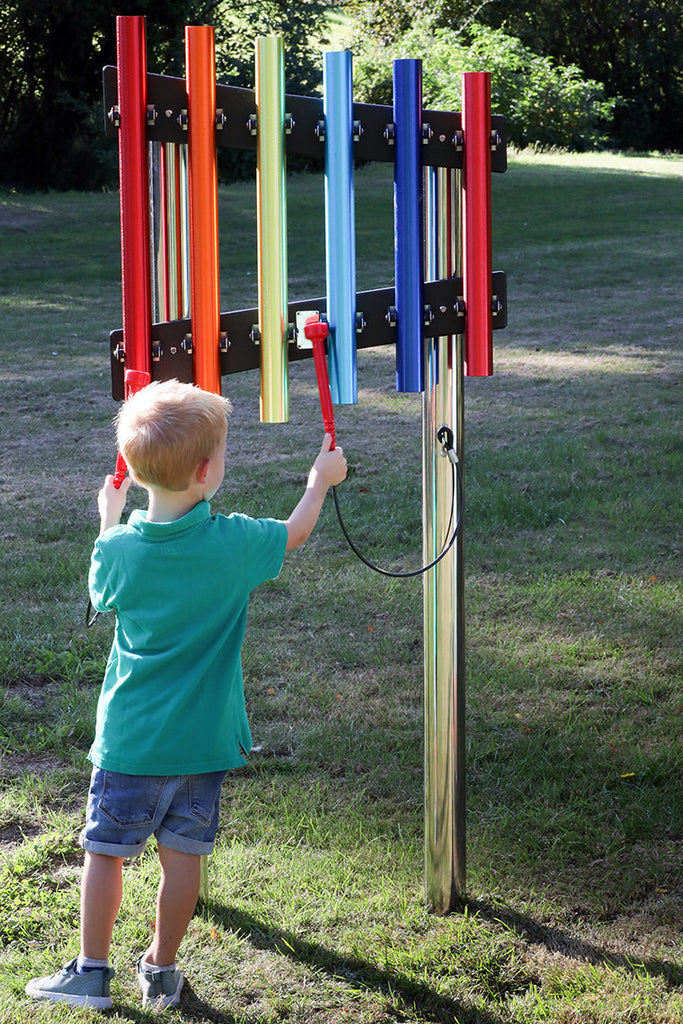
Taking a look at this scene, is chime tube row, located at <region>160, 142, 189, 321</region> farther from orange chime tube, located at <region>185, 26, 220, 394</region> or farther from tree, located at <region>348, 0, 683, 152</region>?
tree, located at <region>348, 0, 683, 152</region>

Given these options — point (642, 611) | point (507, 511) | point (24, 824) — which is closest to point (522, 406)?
point (507, 511)

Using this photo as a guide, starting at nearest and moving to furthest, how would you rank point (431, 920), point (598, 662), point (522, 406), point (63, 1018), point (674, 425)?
point (63, 1018) → point (431, 920) → point (598, 662) → point (674, 425) → point (522, 406)

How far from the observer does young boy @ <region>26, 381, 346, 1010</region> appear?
2184 mm

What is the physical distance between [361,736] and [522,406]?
4.21 metres

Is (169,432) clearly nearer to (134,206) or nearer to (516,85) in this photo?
(134,206)

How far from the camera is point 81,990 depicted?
240 cm

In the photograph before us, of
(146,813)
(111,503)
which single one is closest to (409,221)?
(111,503)

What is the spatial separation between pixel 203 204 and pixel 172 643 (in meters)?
0.89

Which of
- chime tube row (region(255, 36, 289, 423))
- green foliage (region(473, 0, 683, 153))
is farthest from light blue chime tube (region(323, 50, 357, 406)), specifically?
green foliage (region(473, 0, 683, 153))

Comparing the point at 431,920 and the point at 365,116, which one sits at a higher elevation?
the point at 365,116

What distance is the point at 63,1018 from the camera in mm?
2367

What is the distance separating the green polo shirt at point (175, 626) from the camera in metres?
2.22

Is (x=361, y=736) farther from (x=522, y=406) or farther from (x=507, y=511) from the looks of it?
(x=522, y=406)

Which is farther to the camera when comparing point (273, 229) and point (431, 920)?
point (431, 920)
